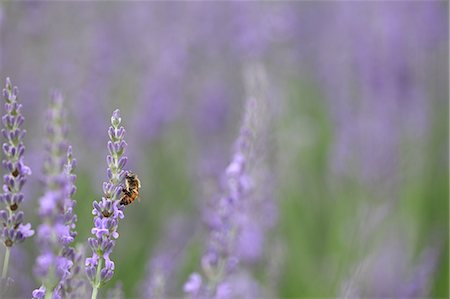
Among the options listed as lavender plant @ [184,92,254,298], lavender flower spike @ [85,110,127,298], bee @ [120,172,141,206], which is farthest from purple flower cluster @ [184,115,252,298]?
lavender flower spike @ [85,110,127,298]

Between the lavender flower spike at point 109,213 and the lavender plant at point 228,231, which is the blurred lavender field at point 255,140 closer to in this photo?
the lavender plant at point 228,231

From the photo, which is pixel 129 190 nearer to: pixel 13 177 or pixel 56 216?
pixel 13 177

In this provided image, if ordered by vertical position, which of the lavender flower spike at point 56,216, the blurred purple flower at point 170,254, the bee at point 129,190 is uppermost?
the blurred purple flower at point 170,254

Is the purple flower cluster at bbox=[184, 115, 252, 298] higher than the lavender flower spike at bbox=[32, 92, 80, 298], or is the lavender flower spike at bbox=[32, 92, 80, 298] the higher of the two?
the purple flower cluster at bbox=[184, 115, 252, 298]

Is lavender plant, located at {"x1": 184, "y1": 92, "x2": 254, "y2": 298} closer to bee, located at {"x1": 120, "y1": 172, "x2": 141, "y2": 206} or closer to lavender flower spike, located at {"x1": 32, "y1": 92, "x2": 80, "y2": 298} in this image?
bee, located at {"x1": 120, "y1": 172, "x2": 141, "y2": 206}

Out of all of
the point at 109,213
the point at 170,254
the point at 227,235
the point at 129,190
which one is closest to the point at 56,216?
the point at 109,213

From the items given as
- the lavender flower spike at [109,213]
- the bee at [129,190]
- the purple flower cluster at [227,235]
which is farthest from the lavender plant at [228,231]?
the lavender flower spike at [109,213]

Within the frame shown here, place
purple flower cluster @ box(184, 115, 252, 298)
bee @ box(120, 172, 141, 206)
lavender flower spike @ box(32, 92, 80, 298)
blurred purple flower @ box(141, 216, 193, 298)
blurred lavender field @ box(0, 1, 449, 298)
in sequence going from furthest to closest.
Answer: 1. blurred lavender field @ box(0, 1, 449, 298)
2. blurred purple flower @ box(141, 216, 193, 298)
3. purple flower cluster @ box(184, 115, 252, 298)
4. bee @ box(120, 172, 141, 206)
5. lavender flower spike @ box(32, 92, 80, 298)
